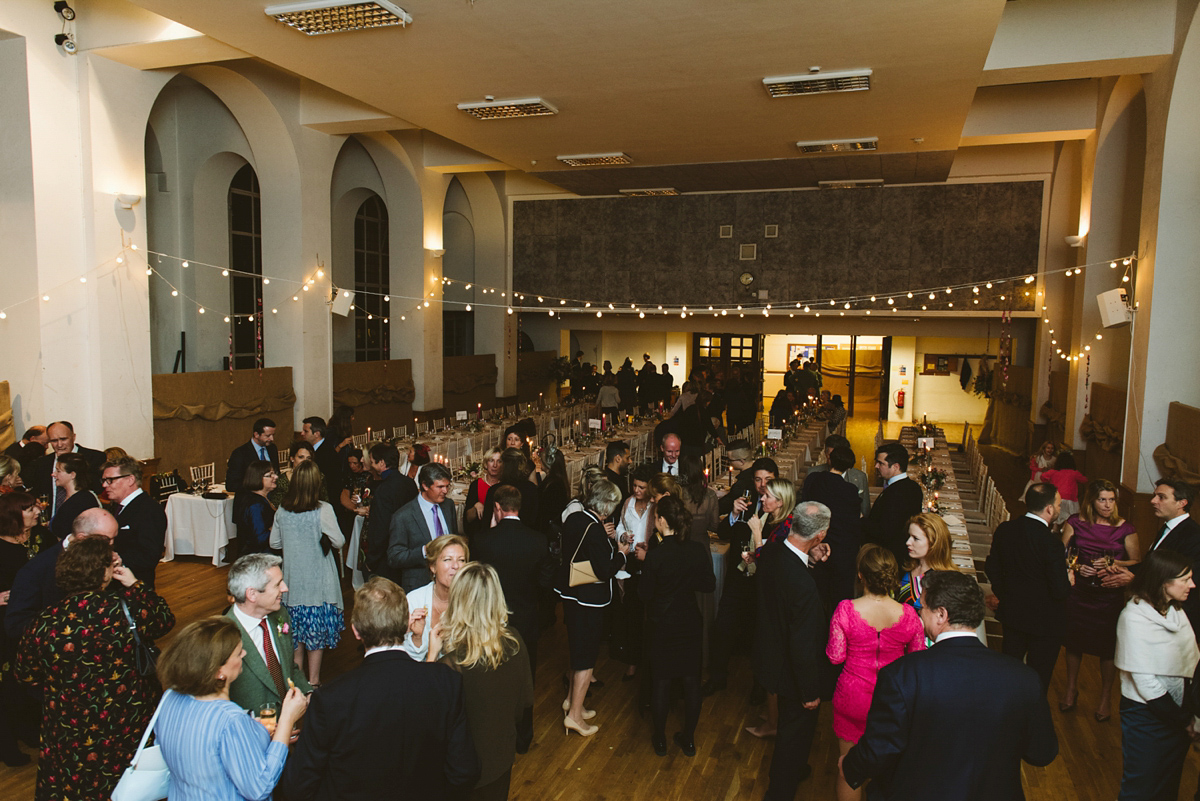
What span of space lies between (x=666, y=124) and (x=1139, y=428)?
6.06m

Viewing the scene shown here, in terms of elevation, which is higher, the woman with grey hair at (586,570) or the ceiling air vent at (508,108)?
the ceiling air vent at (508,108)

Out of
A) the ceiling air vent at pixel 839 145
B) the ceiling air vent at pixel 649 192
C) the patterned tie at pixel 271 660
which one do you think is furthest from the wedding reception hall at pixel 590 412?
the ceiling air vent at pixel 649 192

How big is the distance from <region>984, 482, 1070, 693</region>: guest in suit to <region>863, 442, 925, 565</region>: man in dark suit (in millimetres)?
670

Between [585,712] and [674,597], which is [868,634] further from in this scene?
[585,712]

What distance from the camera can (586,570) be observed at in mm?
4047

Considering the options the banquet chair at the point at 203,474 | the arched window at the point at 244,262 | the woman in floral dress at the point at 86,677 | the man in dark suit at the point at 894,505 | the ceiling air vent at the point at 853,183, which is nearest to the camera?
the woman in floral dress at the point at 86,677

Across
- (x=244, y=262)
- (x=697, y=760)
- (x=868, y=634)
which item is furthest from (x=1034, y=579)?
(x=244, y=262)

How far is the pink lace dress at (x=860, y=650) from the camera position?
3.11m

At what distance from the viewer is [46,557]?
340 centimetres

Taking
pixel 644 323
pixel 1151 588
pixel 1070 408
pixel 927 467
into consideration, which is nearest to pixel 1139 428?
pixel 927 467

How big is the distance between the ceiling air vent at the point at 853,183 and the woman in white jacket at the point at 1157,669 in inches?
429

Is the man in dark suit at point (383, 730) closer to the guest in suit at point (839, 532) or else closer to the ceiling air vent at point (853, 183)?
the guest in suit at point (839, 532)

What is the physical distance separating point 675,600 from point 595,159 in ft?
28.8

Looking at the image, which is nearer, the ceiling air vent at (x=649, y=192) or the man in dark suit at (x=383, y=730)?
the man in dark suit at (x=383, y=730)
